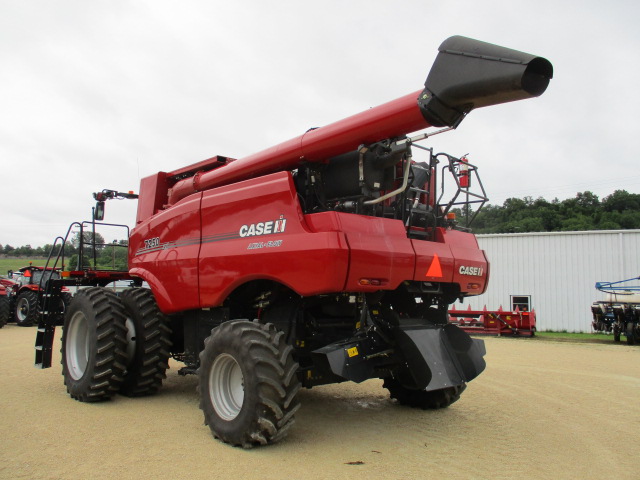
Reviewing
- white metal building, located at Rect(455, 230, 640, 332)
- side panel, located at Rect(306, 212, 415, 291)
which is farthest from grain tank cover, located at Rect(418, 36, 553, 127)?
white metal building, located at Rect(455, 230, 640, 332)

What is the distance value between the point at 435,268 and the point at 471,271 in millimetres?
804

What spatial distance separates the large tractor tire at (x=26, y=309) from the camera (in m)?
19.3

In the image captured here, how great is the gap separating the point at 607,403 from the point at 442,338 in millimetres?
3120

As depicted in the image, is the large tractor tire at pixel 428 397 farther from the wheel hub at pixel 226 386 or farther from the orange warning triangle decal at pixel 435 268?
the wheel hub at pixel 226 386

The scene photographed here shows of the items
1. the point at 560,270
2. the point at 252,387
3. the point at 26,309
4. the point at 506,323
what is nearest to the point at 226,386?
the point at 252,387

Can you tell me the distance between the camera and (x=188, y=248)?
6.30 meters

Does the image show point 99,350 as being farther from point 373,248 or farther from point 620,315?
point 620,315

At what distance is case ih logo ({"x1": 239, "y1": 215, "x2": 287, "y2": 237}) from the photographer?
5.15 meters

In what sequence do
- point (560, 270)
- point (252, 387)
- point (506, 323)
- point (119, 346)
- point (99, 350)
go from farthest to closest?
1. point (560, 270)
2. point (506, 323)
3. point (119, 346)
4. point (99, 350)
5. point (252, 387)

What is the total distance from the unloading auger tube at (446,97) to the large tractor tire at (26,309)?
17297mm

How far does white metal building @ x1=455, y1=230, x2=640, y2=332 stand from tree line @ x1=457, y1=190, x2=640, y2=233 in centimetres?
1593

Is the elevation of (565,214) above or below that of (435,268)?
above

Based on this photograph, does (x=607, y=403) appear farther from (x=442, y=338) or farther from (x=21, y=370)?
(x=21, y=370)

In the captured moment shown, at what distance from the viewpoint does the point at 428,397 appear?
6434mm
